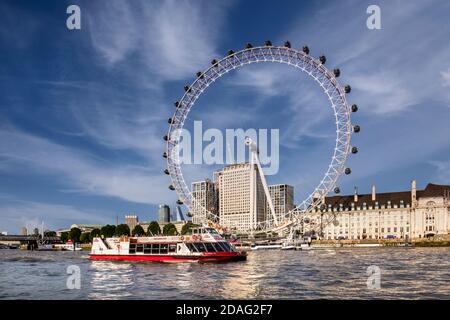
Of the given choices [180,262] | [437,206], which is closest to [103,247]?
[180,262]

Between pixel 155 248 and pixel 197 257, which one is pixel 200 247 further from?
pixel 155 248

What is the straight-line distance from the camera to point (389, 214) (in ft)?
499

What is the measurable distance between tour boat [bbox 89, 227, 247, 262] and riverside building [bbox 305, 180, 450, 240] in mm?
78683

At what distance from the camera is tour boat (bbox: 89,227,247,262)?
56.9 m

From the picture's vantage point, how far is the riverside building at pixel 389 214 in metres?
142

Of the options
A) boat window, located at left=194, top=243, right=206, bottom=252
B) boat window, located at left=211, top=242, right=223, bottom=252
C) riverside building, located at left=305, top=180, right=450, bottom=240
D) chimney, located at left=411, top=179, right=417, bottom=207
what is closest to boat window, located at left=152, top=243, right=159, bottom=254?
boat window, located at left=194, top=243, right=206, bottom=252

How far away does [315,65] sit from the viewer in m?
70.7

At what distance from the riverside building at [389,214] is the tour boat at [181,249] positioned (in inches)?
3098

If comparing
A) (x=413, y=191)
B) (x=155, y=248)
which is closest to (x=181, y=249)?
(x=155, y=248)

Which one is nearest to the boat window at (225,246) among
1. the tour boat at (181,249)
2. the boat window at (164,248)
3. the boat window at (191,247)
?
the tour boat at (181,249)

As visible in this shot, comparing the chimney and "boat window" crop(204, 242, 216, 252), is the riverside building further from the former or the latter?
"boat window" crop(204, 242, 216, 252)
